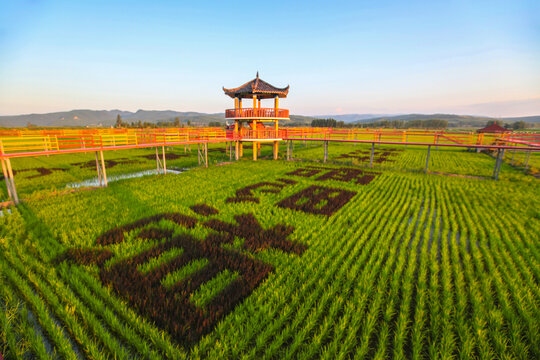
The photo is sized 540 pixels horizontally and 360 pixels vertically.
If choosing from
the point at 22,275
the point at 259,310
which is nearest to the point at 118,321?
the point at 259,310

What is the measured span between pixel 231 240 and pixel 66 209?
8522 millimetres

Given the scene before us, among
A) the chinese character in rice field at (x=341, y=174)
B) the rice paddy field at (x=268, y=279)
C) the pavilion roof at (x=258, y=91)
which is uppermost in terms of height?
the pavilion roof at (x=258, y=91)

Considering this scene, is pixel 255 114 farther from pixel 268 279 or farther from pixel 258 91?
pixel 268 279

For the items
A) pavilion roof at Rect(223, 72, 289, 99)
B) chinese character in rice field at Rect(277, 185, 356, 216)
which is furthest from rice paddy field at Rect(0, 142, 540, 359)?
pavilion roof at Rect(223, 72, 289, 99)

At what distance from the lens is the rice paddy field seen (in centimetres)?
428

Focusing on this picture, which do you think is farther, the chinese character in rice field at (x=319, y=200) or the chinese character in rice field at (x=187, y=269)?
the chinese character in rice field at (x=319, y=200)

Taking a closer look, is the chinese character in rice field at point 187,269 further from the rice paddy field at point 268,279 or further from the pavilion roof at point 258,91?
the pavilion roof at point 258,91

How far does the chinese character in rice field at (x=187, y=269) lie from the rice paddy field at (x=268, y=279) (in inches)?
1.6

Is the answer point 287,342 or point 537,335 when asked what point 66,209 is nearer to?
point 287,342

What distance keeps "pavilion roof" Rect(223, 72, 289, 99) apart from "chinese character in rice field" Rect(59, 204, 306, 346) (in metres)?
18.9

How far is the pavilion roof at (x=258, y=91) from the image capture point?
2472 centimetres

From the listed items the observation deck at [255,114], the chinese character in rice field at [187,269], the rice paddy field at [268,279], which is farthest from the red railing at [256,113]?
the chinese character in rice field at [187,269]

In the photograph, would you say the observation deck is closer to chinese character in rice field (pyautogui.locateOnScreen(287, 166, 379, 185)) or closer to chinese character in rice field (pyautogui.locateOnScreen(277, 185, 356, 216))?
chinese character in rice field (pyautogui.locateOnScreen(287, 166, 379, 185))

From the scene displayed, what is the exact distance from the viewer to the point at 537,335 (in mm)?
4398
